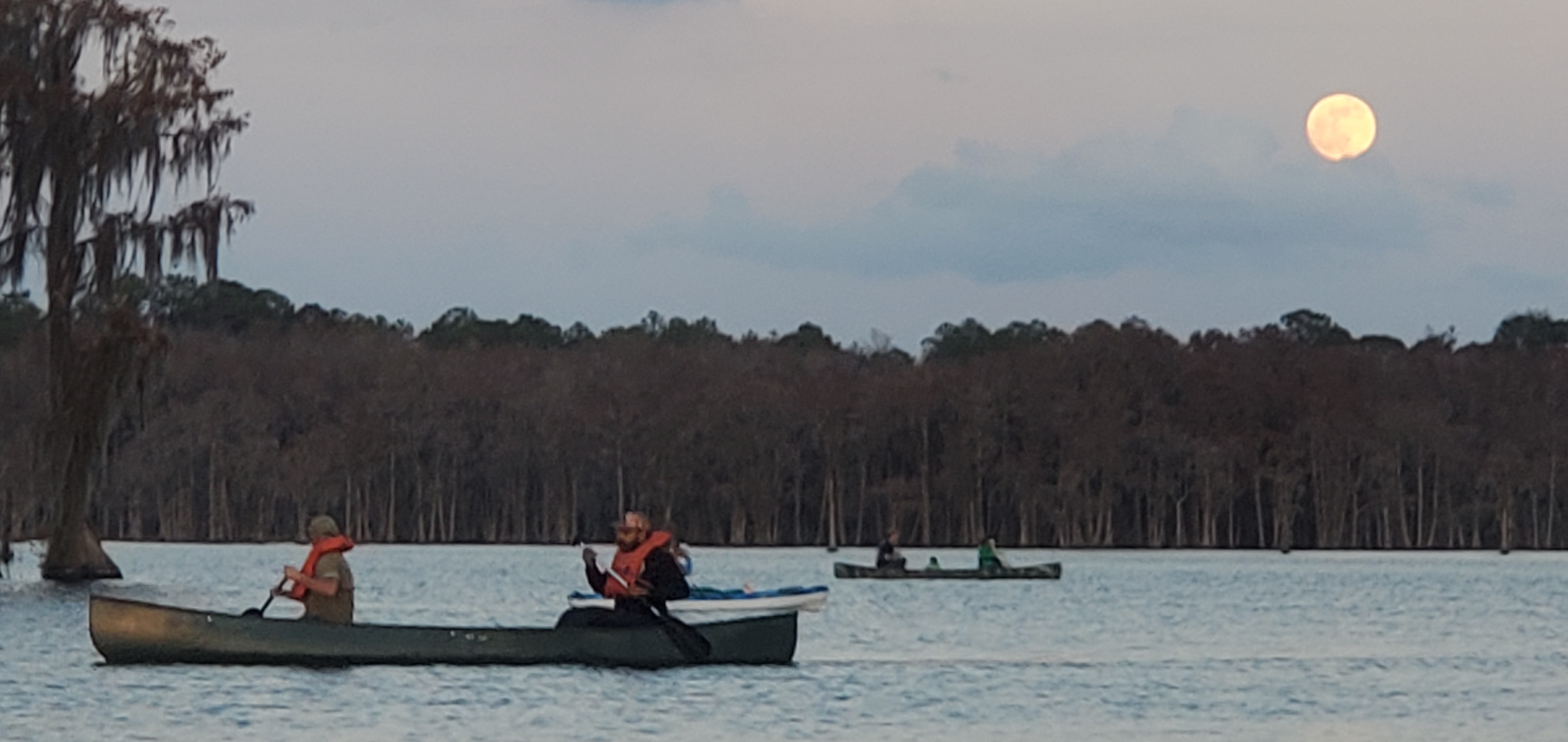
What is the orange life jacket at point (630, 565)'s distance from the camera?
32500 millimetres

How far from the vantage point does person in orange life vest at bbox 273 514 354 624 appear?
1243 inches

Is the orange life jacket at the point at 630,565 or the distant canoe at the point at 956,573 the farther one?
the distant canoe at the point at 956,573

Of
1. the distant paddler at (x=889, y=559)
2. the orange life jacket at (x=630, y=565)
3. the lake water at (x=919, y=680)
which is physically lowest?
the lake water at (x=919, y=680)

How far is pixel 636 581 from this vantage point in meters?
32.6

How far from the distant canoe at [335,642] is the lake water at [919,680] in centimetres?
31

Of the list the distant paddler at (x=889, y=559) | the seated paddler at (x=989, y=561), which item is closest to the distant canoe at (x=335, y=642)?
the distant paddler at (x=889, y=559)

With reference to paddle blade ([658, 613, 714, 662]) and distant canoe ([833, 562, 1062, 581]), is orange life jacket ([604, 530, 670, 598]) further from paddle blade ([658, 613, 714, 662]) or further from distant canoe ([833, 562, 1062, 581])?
distant canoe ([833, 562, 1062, 581])

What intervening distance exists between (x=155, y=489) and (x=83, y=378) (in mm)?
78232

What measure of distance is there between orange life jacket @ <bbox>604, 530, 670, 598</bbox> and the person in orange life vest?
2.89 metres

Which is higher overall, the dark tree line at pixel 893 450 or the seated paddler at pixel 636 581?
the dark tree line at pixel 893 450

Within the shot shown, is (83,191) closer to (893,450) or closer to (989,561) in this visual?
(989,561)

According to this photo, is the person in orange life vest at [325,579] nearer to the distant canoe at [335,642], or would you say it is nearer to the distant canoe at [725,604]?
the distant canoe at [335,642]

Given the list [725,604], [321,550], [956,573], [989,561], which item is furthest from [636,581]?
[989,561]

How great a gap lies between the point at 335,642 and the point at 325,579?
784mm
